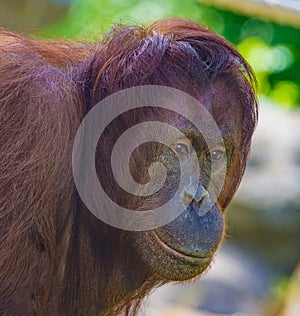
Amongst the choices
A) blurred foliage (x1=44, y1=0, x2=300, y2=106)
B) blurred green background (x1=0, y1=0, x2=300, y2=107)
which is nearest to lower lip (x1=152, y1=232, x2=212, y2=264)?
blurred green background (x1=0, y1=0, x2=300, y2=107)

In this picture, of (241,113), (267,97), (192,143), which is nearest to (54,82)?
(192,143)

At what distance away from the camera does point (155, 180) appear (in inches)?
120

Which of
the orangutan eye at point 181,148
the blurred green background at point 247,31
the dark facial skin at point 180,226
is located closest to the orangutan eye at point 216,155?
the dark facial skin at point 180,226

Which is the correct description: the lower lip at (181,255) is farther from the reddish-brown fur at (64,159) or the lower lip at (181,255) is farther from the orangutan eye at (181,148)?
the orangutan eye at (181,148)

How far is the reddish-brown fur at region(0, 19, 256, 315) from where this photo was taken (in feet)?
9.27

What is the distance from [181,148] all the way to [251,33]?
530cm

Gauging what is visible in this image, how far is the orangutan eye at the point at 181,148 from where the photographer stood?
9.96ft

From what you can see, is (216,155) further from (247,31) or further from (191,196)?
(247,31)

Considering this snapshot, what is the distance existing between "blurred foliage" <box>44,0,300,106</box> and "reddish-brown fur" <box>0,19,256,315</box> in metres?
4.65

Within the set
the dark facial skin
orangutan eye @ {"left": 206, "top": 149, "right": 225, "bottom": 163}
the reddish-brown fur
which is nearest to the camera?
the reddish-brown fur

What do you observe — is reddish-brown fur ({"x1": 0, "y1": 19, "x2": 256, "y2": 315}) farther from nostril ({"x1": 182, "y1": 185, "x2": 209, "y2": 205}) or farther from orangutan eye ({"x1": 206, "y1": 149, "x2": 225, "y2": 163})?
nostril ({"x1": 182, "y1": 185, "x2": 209, "y2": 205})

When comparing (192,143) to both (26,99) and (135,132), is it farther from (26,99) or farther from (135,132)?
(26,99)

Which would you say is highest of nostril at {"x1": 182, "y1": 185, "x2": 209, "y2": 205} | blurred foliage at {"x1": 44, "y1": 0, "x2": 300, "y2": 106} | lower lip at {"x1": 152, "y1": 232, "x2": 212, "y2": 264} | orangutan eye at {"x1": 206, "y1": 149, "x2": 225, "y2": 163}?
orangutan eye at {"x1": 206, "y1": 149, "x2": 225, "y2": 163}

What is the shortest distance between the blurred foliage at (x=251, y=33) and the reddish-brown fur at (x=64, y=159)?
15.3 ft
